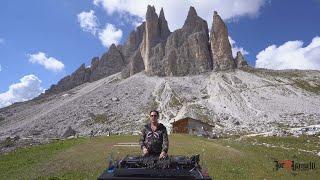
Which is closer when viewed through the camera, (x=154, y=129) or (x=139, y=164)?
(x=139, y=164)

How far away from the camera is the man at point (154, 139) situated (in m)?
13.1

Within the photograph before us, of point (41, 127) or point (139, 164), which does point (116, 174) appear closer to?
point (139, 164)

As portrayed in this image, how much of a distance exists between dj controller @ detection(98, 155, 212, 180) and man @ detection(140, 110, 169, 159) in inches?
57.9

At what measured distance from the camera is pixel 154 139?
13125 mm

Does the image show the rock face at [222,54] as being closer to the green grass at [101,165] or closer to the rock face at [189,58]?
the rock face at [189,58]

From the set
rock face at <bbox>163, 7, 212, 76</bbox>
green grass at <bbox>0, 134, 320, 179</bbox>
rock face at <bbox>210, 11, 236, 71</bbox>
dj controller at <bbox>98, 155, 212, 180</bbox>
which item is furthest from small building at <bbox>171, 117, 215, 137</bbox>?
dj controller at <bbox>98, 155, 212, 180</bbox>

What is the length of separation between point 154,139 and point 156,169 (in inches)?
110

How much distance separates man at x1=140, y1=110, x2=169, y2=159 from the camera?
13070 millimetres

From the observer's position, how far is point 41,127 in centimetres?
12988

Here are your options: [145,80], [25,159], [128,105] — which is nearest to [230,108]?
[128,105]

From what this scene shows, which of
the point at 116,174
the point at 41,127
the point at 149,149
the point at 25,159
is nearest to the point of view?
the point at 116,174

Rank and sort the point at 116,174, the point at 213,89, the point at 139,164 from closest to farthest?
the point at 116,174, the point at 139,164, the point at 213,89

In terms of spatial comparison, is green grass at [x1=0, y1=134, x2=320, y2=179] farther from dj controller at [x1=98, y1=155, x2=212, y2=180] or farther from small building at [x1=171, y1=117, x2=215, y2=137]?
small building at [x1=171, y1=117, x2=215, y2=137]

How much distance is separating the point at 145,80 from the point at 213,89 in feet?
112
